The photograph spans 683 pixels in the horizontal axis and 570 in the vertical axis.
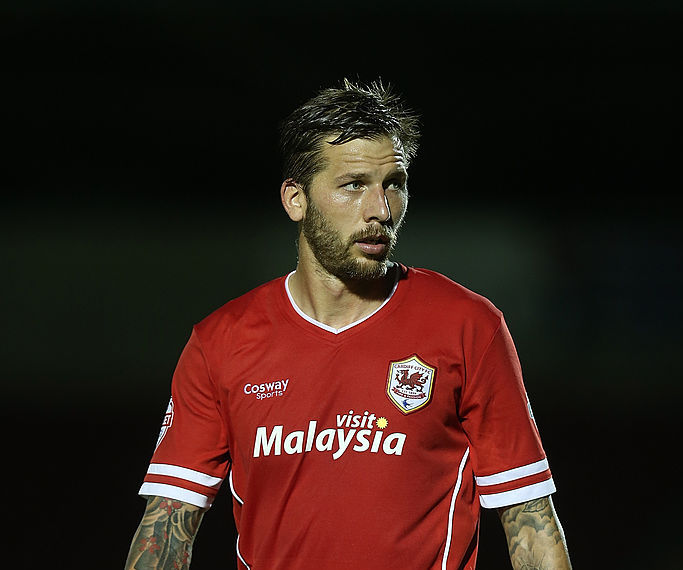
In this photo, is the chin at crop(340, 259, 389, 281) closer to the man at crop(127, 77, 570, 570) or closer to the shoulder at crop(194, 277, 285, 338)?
the man at crop(127, 77, 570, 570)

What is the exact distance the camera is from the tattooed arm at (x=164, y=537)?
2.12 meters

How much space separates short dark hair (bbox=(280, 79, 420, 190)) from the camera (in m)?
2.15

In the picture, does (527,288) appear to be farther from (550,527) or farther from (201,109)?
(550,527)

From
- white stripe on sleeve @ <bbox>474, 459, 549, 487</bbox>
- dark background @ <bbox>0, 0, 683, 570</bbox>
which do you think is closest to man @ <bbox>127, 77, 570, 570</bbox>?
white stripe on sleeve @ <bbox>474, 459, 549, 487</bbox>

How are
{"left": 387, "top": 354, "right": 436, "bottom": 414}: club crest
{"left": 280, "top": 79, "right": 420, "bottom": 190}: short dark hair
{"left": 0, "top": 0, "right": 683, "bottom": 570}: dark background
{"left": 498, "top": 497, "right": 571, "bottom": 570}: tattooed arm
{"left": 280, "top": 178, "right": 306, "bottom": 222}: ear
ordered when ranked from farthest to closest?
{"left": 0, "top": 0, "right": 683, "bottom": 570}: dark background, {"left": 280, "top": 178, "right": 306, "bottom": 222}: ear, {"left": 280, "top": 79, "right": 420, "bottom": 190}: short dark hair, {"left": 387, "top": 354, "right": 436, "bottom": 414}: club crest, {"left": 498, "top": 497, "right": 571, "bottom": 570}: tattooed arm

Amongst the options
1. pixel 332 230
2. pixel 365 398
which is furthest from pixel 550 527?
pixel 332 230

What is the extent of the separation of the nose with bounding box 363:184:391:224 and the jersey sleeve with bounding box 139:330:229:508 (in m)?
0.49

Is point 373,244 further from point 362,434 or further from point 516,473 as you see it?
point 516,473

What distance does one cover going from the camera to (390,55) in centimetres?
812

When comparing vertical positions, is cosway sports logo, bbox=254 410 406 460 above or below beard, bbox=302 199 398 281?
below

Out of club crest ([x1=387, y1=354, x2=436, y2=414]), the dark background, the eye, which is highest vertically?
the dark background

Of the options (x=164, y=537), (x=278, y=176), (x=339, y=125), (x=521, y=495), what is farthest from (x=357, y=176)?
(x=278, y=176)

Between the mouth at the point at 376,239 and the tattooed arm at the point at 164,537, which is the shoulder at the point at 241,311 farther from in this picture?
the tattooed arm at the point at 164,537

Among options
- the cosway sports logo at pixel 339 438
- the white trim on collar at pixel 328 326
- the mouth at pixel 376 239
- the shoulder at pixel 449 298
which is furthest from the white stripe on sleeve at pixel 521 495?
the mouth at pixel 376 239
